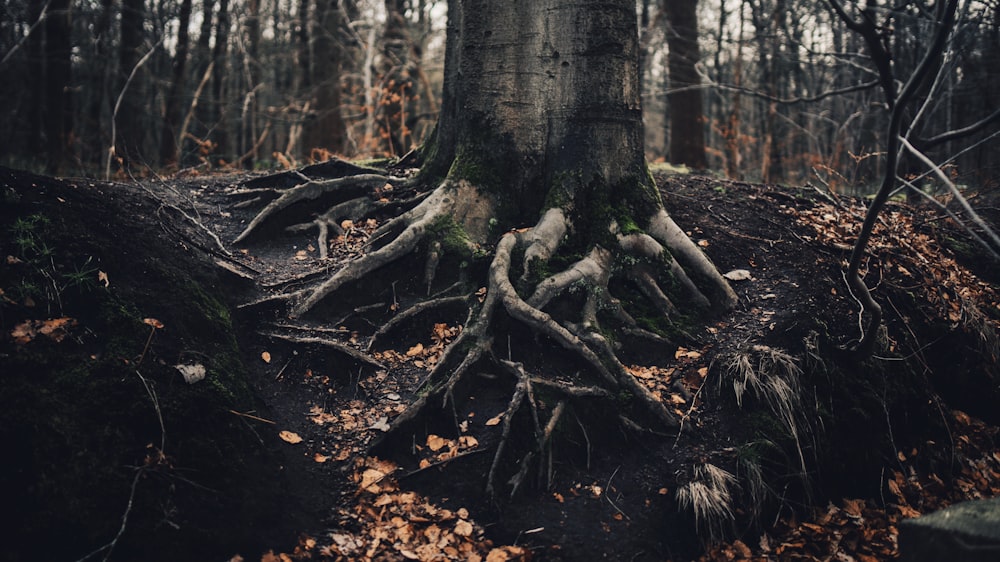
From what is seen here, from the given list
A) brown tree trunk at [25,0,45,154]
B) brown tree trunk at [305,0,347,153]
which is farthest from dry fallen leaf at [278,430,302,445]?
brown tree trunk at [25,0,45,154]

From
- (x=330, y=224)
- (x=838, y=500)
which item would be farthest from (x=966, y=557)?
(x=330, y=224)

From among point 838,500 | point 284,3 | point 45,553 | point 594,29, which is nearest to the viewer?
point 45,553

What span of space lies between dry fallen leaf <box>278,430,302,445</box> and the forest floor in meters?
0.02

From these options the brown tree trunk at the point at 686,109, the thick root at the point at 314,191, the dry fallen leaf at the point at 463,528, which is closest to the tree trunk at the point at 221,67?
the thick root at the point at 314,191

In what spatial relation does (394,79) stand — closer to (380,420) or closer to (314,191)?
(314,191)

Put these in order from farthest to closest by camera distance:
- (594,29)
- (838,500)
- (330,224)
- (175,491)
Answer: (330,224) < (594,29) < (838,500) < (175,491)

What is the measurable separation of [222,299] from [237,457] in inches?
55.0

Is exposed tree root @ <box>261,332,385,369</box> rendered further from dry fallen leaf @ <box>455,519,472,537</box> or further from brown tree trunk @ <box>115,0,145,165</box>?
brown tree trunk @ <box>115,0,145,165</box>

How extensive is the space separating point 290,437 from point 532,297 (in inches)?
79.3

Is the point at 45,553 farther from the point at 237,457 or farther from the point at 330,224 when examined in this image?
the point at 330,224

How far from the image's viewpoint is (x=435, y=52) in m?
18.2

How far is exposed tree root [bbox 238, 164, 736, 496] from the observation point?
4086 millimetres

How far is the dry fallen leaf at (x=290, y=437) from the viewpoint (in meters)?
3.88

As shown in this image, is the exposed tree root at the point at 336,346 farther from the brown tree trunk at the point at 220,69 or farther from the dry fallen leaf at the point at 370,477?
the brown tree trunk at the point at 220,69
